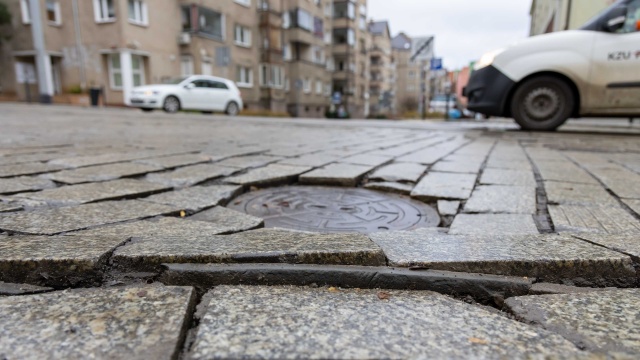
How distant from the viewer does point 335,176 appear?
278cm

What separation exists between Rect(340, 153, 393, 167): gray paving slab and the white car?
13.3 m

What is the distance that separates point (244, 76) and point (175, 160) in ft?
88.6

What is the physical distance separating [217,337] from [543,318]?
0.76 meters

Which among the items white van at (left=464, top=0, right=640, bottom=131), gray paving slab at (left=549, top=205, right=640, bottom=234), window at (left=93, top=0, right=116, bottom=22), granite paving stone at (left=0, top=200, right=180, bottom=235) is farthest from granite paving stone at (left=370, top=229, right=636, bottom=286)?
window at (left=93, top=0, right=116, bottom=22)

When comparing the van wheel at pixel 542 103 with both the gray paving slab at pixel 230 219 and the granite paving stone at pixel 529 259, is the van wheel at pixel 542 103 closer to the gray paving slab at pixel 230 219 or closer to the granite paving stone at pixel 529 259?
the granite paving stone at pixel 529 259

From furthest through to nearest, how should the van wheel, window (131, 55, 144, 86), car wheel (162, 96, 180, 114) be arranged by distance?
window (131, 55, 144, 86), car wheel (162, 96, 180, 114), the van wheel

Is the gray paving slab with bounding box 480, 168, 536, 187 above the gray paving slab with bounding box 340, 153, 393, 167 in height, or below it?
below

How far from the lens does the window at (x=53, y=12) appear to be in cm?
2167

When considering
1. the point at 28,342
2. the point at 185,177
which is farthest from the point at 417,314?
the point at 185,177

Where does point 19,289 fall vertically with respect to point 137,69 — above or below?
below

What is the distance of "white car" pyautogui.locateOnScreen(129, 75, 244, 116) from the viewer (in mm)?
15258

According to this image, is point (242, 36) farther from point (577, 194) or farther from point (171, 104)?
point (577, 194)

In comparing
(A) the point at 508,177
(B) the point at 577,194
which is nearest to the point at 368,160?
(A) the point at 508,177

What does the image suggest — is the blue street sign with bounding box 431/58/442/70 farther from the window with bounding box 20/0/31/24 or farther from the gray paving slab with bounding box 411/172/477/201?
the window with bounding box 20/0/31/24
